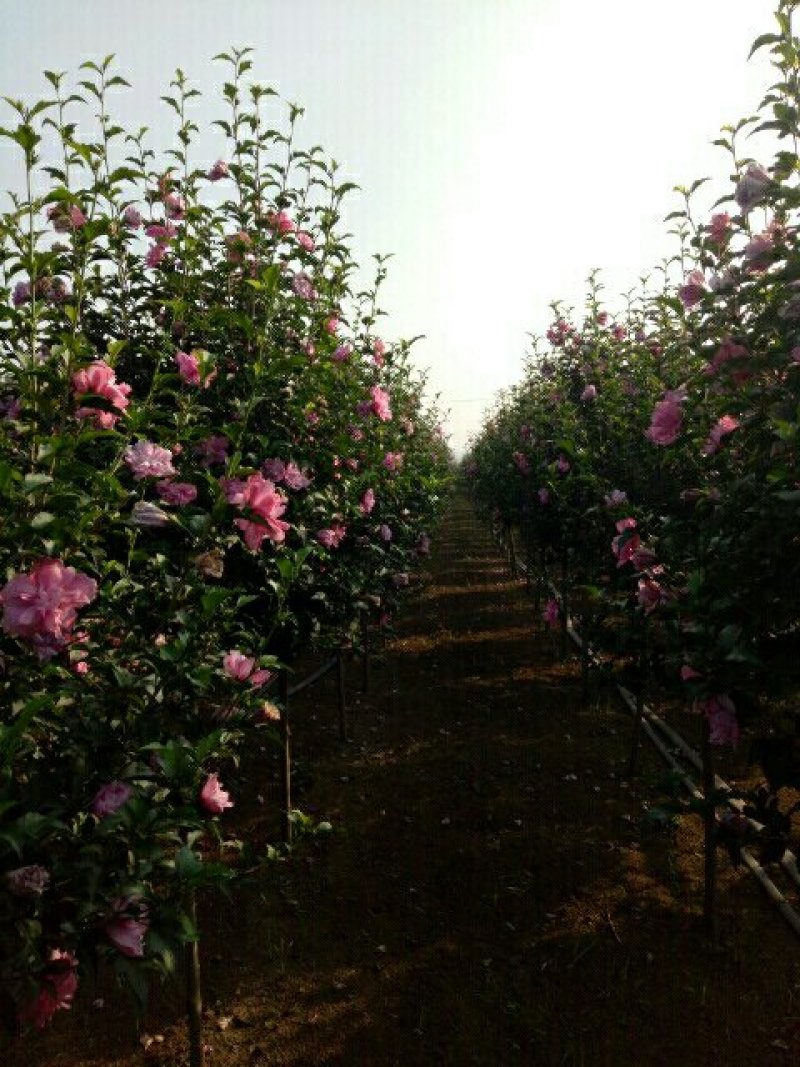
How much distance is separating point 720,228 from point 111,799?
111 inches

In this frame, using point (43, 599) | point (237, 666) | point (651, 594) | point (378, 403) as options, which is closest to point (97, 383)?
point (43, 599)

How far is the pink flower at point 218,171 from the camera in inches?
165

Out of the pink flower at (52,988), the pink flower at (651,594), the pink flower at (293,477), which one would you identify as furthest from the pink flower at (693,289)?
the pink flower at (52,988)

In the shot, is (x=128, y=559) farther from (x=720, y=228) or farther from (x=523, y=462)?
(x=523, y=462)

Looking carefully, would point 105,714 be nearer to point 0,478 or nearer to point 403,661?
point 0,478

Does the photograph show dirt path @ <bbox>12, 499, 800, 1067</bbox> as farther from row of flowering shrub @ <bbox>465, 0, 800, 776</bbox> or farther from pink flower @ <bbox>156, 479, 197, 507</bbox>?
pink flower @ <bbox>156, 479, 197, 507</bbox>

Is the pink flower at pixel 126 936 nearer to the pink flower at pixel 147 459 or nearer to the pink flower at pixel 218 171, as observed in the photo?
the pink flower at pixel 147 459

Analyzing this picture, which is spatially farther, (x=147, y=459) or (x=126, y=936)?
(x=147, y=459)

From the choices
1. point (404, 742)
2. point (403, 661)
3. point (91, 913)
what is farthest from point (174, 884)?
point (403, 661)

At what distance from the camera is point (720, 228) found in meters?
2.98

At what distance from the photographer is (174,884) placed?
1693 millimetres

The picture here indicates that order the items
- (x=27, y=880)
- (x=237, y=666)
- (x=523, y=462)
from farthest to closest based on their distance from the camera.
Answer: (x=523, y=462) < (x=237, y=666) < (x=27, y=880)

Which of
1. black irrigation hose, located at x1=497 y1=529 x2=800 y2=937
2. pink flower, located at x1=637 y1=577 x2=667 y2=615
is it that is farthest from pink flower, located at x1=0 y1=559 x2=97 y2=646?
black irrigation hose, located at x1=497 y1=529 x2=800 y2=937

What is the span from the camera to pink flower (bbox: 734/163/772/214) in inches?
97.7
